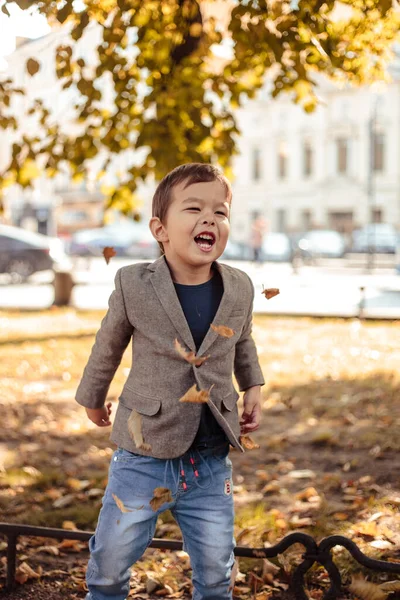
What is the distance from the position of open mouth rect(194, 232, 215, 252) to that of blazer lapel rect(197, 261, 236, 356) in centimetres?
14

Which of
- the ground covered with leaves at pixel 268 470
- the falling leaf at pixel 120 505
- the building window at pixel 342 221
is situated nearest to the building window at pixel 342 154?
the building window at pixel 342 221

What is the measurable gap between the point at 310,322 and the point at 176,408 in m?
10.4

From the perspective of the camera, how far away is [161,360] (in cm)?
244

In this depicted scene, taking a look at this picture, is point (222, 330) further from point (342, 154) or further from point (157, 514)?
point (342, 154)

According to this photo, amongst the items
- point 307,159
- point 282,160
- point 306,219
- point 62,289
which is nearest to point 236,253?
point 306,219

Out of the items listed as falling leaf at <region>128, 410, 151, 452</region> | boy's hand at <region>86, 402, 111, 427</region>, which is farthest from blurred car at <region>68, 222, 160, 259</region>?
falling leaf at <region>128, 410, 151, 452</region>

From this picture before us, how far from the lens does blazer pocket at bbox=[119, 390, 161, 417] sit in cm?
242

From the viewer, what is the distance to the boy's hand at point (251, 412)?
2639 millimetres

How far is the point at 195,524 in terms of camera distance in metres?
2.44

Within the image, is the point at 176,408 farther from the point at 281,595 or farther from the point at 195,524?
the point at 281,595

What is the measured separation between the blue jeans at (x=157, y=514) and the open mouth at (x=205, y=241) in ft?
1.98

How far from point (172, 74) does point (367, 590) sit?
12.8 feet

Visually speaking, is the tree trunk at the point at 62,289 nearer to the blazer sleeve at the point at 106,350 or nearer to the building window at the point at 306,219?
the blazer sleeve at the point at 106,350

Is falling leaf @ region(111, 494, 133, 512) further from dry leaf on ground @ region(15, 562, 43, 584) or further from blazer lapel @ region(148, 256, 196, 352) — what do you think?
dry leaf on ground @ region(15, 562, 43, 584)
